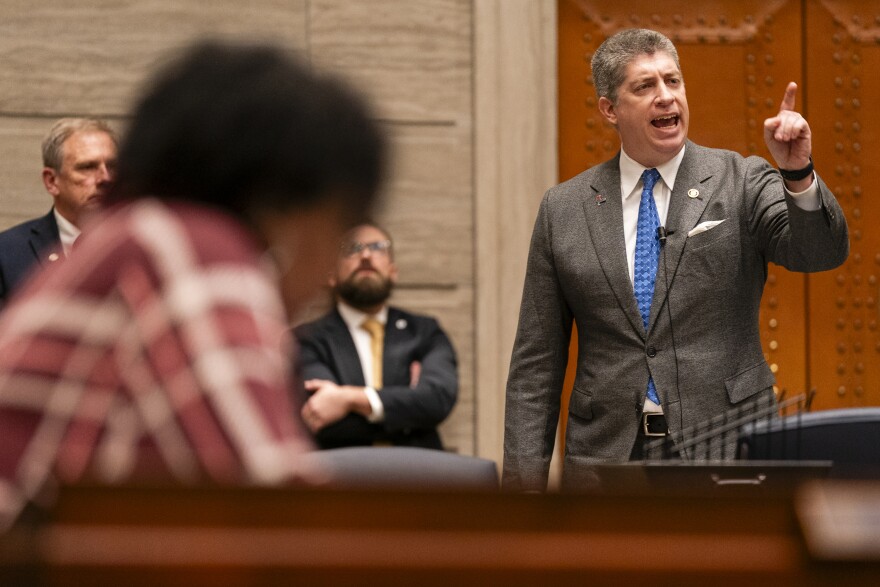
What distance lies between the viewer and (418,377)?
500 centimetres

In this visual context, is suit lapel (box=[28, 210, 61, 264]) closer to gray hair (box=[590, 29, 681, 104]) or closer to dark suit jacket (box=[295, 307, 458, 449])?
dark suit jacket (box=[295, 307, 458, 449])

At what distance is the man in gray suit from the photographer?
324 centimetres

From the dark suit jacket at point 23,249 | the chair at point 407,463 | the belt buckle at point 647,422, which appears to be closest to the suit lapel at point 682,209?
the belt buckle at point 647,422

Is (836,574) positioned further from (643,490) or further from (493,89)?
(493,89)

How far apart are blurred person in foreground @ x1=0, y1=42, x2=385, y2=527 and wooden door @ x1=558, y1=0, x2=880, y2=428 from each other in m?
4.89

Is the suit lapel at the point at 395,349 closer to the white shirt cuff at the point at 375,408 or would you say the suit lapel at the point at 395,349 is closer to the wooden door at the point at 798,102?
the white shirt cuff at the point at 375,408

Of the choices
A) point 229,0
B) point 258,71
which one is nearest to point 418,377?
point 229,0

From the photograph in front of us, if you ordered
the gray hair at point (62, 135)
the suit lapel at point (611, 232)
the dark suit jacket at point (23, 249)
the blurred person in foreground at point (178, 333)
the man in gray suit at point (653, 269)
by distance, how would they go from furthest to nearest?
the gray hair at point (62, 135) → the dark suit jacket at point (23, 249) → the suit lapel at point (611, 232) → the man in gray suit at point (653, 269) → the blurred person in foreground at point (178, 333)

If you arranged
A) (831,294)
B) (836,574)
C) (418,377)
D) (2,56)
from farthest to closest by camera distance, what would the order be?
(831,294) → (2,56) → (418,377) → (836,574)

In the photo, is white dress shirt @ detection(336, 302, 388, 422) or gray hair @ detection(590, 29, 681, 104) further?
white dress shirt @ detection(336, 302, 388, 422)

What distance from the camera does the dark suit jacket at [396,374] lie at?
4824 millimetres

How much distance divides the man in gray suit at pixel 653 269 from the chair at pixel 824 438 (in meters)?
0.79

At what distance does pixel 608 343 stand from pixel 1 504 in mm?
2533

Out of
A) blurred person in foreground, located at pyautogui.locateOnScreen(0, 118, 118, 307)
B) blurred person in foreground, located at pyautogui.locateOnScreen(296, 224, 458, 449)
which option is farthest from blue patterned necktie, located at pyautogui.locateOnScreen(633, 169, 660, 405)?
blurred person in foreground, located at pyautogui.locateOnScreen(0, 118, 118, 307)
